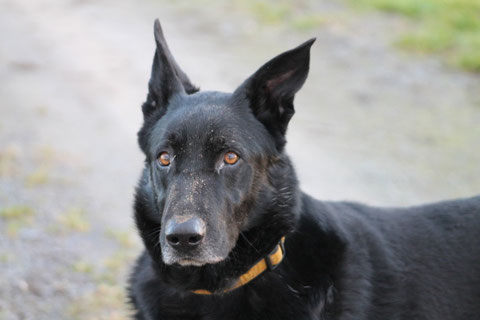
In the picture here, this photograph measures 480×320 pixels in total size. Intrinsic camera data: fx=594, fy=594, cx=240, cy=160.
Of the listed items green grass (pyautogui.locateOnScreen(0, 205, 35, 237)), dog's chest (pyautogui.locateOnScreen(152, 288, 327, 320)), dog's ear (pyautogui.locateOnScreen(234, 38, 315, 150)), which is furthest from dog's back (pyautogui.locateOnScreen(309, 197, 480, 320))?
green grass (pyautogui.locateOnScreen(0, 205, 35, 237))

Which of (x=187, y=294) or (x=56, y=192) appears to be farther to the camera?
(x=56, y=192)

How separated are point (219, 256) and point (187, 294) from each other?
38 centimetres

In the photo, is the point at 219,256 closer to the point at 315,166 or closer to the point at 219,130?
the point at 219,130

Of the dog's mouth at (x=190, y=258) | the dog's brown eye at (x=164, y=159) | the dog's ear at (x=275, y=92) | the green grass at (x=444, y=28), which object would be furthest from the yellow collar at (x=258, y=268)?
the green grass at (x=444, y=28)

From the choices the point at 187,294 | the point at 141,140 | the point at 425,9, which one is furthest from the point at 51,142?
the point at 425,9

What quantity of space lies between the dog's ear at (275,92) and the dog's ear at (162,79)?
15.7 inches

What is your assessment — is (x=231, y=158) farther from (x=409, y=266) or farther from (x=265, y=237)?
(x=409, y=266)

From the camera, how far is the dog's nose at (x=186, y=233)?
279cm

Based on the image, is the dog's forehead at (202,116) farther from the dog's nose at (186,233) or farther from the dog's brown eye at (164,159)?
the dog's nose at (186,233)

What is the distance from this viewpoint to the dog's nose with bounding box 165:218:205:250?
2.79 metres

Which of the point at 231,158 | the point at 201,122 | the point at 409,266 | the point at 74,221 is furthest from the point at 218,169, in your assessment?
the point at 74,221

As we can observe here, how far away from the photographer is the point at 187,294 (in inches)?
125

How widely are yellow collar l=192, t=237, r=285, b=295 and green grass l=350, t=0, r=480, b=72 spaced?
673cm

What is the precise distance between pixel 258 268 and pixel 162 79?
4.07 ft
